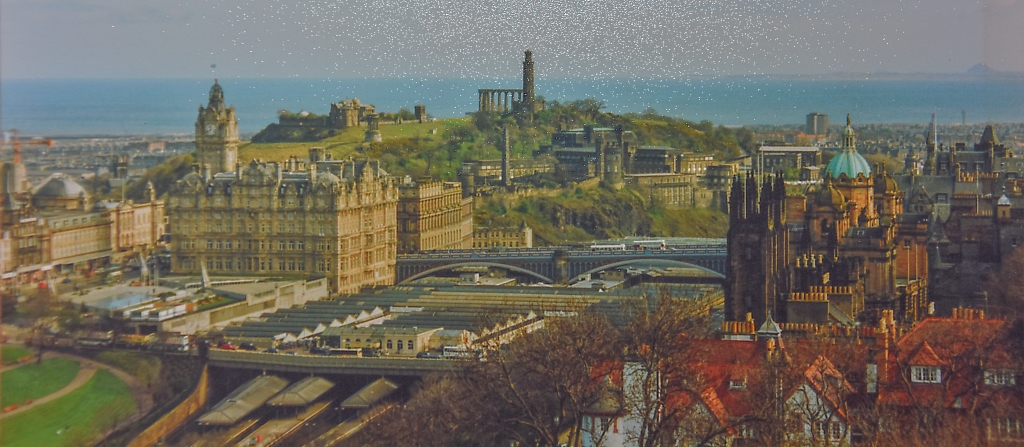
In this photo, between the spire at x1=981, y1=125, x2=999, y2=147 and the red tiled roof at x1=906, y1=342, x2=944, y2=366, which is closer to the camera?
the red tiled roof at x1=906, y1=342, x2=944, y2=366

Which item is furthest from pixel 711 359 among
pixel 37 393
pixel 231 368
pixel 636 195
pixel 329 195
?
pixel 636 195

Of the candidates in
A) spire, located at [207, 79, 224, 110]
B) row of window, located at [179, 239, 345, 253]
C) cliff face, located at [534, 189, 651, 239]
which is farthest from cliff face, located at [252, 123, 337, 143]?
row of window, located at [179, 239, 345, 253]

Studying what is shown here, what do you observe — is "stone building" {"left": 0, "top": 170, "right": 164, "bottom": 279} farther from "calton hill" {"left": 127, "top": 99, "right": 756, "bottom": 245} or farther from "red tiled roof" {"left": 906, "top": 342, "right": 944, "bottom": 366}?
"calton hill" {"left": 127, "top": 99, "right": 756, "bottom": 245}

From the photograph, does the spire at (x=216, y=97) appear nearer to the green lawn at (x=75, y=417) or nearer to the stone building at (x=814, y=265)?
the stone building at (x=814, y=265)

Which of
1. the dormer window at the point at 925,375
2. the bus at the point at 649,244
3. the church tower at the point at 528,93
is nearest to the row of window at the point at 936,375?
the dormer window at the point at 925,375

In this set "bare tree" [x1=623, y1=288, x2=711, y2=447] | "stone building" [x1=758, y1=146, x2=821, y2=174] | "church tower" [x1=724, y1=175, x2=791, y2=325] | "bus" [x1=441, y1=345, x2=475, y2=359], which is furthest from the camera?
"stone building" [x1=758, y1=146, x2=821, y2=174]

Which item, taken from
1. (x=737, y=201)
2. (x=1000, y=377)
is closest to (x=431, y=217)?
(x=737, y=201)
